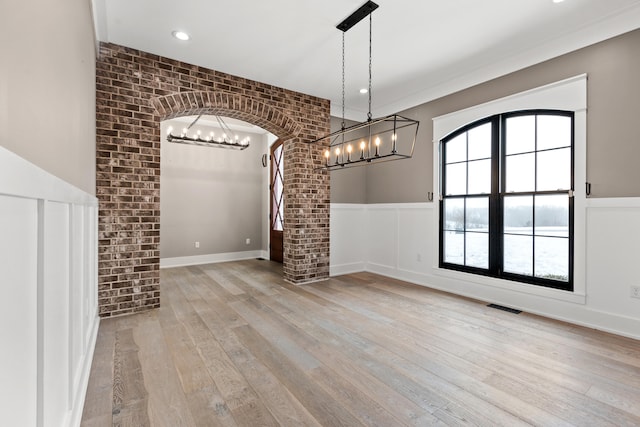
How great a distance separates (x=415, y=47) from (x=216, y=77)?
2.44m

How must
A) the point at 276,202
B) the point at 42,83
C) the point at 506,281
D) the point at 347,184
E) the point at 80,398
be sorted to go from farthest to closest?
the point at 276,202
the point at 347,184
the point at 506,281
the point at 80,398
the point at 42,83

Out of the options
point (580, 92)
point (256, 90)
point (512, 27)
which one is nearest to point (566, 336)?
point (580, 92)

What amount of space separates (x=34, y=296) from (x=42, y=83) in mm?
793

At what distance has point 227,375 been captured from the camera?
82.4 inches

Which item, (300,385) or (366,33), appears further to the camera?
(366,33)

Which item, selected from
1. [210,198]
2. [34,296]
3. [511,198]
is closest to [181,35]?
[34,296]

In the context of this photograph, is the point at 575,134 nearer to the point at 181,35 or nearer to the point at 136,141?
the point at 181,35

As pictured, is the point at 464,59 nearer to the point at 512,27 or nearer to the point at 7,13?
the point at 512,27

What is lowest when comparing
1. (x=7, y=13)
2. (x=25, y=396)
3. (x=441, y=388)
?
(x=441, y=388)

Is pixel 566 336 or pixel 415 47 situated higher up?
pixel 415 47

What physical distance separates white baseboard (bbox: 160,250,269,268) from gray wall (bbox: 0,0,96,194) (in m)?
4.29

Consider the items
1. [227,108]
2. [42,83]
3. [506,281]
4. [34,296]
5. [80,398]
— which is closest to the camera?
[34,296]

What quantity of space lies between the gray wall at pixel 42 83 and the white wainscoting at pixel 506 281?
392 centimetres

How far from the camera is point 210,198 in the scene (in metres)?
6.38
